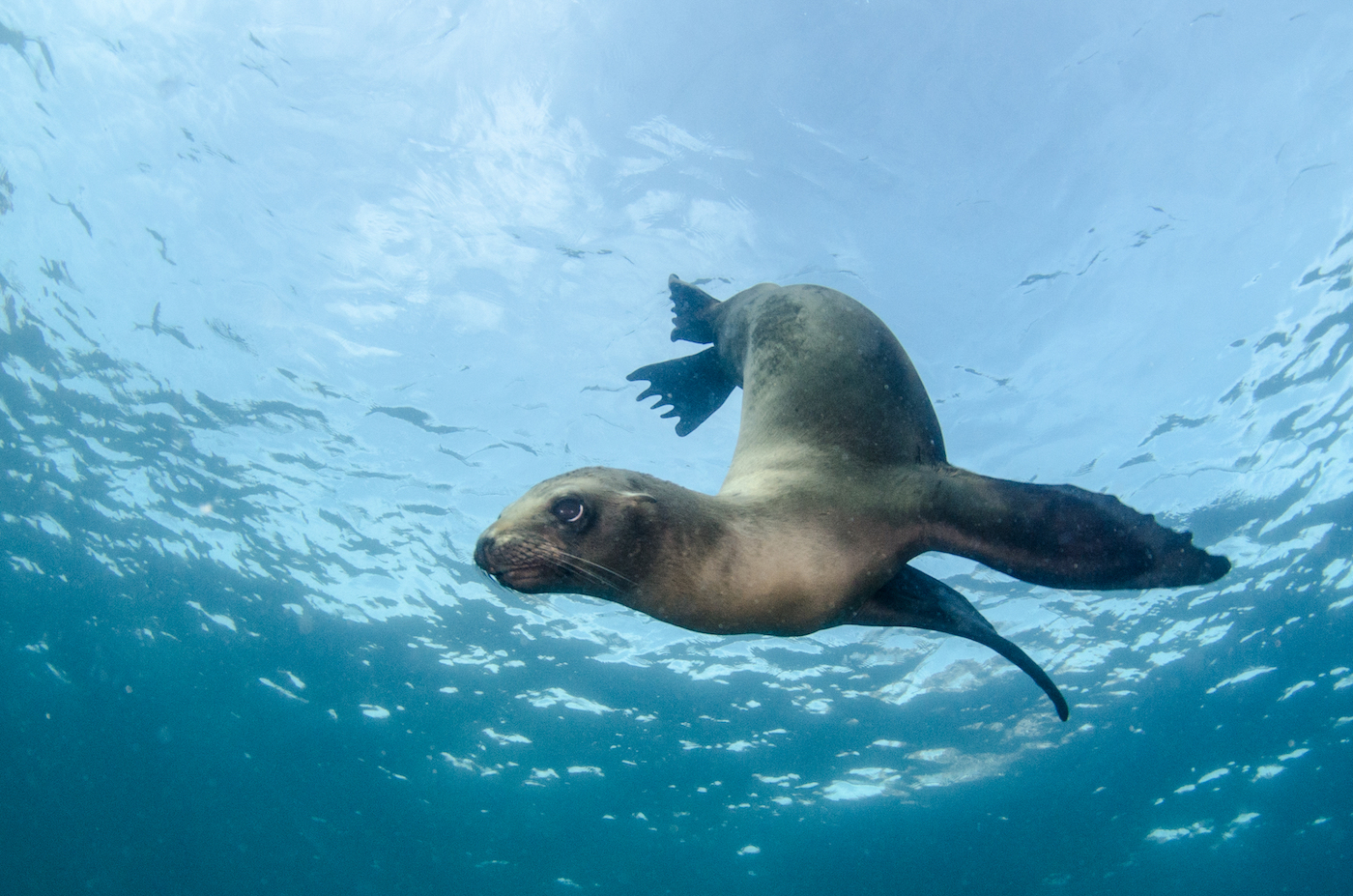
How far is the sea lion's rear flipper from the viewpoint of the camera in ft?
6.45

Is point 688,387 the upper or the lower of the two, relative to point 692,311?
lower

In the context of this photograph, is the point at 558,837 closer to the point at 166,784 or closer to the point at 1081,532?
the point at 166,784

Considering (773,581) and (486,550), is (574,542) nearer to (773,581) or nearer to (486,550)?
(486,550)

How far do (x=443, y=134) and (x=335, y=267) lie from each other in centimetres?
292

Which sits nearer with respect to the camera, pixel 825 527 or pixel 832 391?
pixel 825 527

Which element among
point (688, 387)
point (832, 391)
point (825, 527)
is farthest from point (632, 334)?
point (825, 527)

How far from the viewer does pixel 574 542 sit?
1.73 meters

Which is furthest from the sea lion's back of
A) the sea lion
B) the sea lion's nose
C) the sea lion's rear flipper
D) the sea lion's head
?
the sea lion's nose

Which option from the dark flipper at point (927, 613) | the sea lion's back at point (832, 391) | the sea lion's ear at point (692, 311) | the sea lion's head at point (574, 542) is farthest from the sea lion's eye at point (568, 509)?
the sea lion's ear at point (692, 311)

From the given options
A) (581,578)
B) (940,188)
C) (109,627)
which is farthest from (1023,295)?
(109,627)

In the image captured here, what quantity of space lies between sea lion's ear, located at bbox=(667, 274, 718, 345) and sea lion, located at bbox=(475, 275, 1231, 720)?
1455 millimetres

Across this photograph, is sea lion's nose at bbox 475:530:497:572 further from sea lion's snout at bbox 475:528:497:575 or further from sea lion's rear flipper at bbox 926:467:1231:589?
sea lion's rear flipper at bbox 926:467:1231:589

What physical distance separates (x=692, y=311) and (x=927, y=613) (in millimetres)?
2379

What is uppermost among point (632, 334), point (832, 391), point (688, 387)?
point (632, 334)
